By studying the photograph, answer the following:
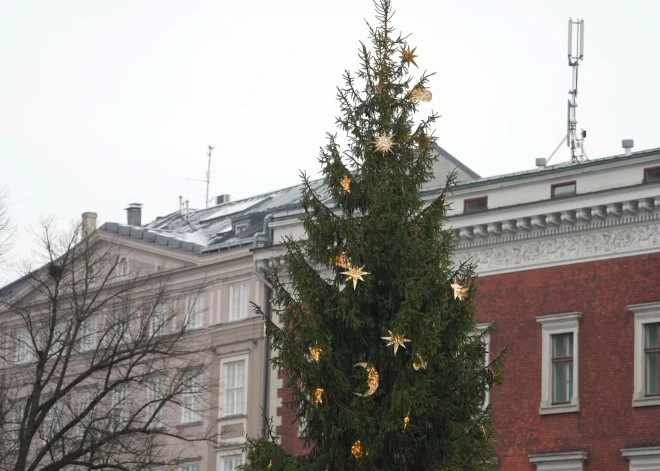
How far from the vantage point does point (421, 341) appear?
1121 inches

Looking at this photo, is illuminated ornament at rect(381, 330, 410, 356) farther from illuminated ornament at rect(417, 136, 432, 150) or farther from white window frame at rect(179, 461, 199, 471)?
white window frame at rect(179, 461, 199, 471)

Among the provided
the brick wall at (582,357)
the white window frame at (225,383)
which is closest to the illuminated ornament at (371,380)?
the brick wall at (582,357)

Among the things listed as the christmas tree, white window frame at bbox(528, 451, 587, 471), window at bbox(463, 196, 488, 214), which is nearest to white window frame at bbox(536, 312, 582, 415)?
white window frame at bbox(528, 451, 587, 471)

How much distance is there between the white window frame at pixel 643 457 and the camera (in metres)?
40.4

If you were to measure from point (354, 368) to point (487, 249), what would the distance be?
1595 centimetres

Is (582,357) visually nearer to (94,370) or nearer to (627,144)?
(627,144)

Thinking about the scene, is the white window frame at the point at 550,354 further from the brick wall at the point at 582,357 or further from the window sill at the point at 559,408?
the brick wall at the point at 582,357

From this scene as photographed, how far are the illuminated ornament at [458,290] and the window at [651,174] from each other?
42.6 feet

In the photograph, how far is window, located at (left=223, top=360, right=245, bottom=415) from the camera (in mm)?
53438

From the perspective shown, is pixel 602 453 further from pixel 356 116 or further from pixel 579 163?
pixel 356 116

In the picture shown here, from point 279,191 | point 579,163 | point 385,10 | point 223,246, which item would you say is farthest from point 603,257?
point 279,191

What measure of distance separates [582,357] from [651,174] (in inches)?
185

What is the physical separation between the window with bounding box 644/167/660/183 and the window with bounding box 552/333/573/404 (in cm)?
432

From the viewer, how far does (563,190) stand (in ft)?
142
